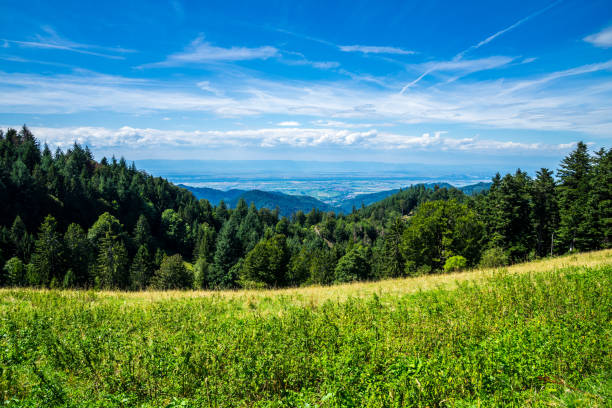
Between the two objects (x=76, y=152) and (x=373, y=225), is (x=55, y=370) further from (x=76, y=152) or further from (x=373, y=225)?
(x=373, y=225)

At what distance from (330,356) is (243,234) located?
114m

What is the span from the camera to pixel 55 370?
5305 mm

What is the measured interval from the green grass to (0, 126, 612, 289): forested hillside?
1147 cm

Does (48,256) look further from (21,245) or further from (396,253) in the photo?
(396,253)

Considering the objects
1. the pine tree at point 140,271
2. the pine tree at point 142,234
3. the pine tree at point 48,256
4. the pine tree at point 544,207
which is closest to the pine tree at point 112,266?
the pine tree at point 140,271

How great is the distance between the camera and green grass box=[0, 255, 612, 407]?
409cm

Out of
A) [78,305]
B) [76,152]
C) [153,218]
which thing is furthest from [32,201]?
[78,305]

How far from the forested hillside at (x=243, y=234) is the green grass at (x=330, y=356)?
37.6ft

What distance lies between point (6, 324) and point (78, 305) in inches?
103

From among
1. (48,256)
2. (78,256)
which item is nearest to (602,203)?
(48,256)

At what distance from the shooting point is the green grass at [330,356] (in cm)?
409

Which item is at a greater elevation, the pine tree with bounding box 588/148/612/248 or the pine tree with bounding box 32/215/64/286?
the pine tree with bounding box 588/148/612/248

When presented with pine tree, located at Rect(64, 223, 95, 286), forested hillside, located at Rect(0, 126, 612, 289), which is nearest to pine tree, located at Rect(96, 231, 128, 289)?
forested hillside, located at Rect(0, 126, 612, 289)

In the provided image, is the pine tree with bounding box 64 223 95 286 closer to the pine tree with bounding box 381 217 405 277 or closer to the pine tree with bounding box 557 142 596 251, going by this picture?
the pine tree with bounding box 381 217 405 277
